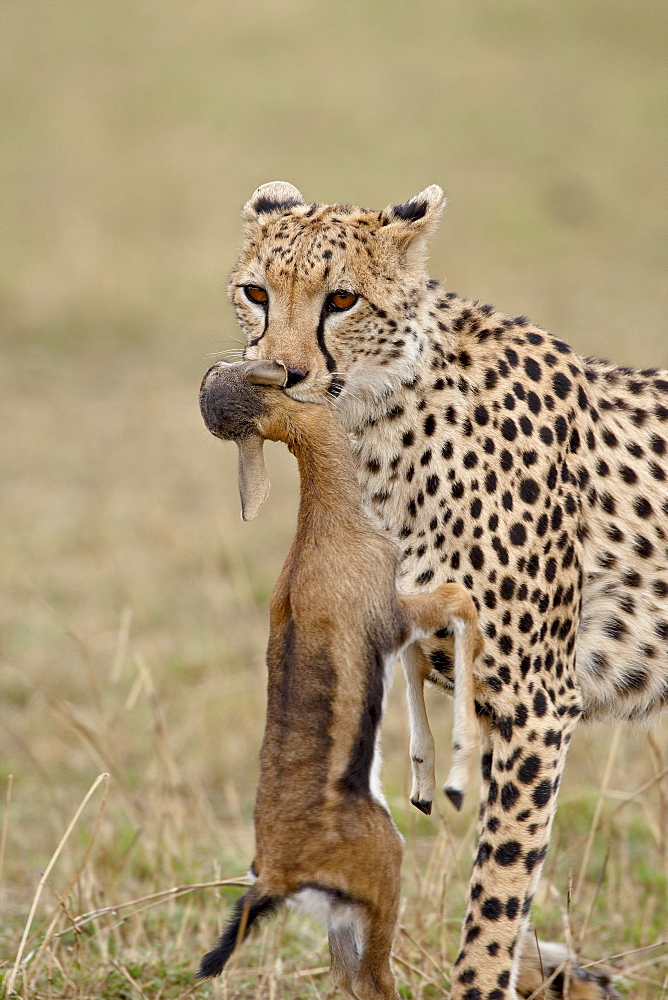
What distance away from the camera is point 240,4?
20.8 metres

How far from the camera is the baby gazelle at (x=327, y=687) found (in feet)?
9.18

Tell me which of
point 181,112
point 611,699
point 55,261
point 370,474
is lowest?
point 611,699

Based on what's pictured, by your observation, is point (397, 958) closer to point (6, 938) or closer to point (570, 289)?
point (6, 938)

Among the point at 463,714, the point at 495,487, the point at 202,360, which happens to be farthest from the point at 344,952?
the point at 202,360

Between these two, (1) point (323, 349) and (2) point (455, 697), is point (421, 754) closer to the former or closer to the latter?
(2) point (455, 697)

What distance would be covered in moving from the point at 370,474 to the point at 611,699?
0.88 metres

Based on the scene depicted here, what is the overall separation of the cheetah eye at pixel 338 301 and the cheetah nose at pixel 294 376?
11.4 inches

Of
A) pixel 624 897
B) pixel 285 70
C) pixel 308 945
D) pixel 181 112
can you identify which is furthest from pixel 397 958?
pixel 285 70

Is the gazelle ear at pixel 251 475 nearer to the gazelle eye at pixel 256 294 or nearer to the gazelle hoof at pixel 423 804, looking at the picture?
the gazelle eye at pixel 256 294

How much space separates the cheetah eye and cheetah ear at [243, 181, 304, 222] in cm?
47

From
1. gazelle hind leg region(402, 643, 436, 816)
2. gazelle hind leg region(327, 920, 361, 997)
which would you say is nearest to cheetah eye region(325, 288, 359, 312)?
gazelle hind leg region(402, 643, 436, 816)

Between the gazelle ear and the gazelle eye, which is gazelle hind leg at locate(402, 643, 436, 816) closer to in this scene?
the gazelle ear

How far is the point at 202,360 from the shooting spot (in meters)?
11.2

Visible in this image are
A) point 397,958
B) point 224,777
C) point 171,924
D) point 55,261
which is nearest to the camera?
point 397,958
